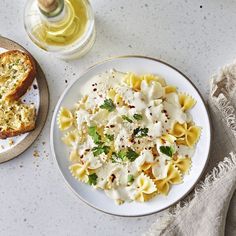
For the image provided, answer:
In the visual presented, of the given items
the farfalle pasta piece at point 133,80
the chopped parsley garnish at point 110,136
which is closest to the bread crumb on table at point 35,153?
the chopped parsley garnish at point 110,136

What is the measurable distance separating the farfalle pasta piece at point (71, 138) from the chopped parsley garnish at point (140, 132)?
18 centimetres

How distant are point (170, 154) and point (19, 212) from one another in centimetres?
55

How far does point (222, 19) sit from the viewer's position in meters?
1.87

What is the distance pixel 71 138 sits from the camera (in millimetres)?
1854

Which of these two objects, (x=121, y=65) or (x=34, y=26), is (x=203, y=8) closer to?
(x=121, y=65)

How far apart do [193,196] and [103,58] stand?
0.51 m

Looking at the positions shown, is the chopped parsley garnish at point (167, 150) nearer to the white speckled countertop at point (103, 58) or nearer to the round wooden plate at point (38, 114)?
the white speckled countertop at point (103, 58)

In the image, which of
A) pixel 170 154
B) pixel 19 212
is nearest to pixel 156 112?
pixel 170 154

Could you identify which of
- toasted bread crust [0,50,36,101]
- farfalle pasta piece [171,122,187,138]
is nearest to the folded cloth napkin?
farfalle pasta piece [171,122,187,138]

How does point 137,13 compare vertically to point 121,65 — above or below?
above

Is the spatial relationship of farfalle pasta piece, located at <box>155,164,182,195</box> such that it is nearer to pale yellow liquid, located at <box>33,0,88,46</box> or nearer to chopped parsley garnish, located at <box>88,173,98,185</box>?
chopped parsley garnish, located at <box>88,173,98,185</box>

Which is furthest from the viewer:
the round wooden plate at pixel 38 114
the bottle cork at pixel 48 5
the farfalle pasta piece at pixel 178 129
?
the round wooden plate at pixel 38 114

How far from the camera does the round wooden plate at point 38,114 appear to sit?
190 centimetres

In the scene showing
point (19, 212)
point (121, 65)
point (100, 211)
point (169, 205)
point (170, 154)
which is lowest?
point (19, 212)
